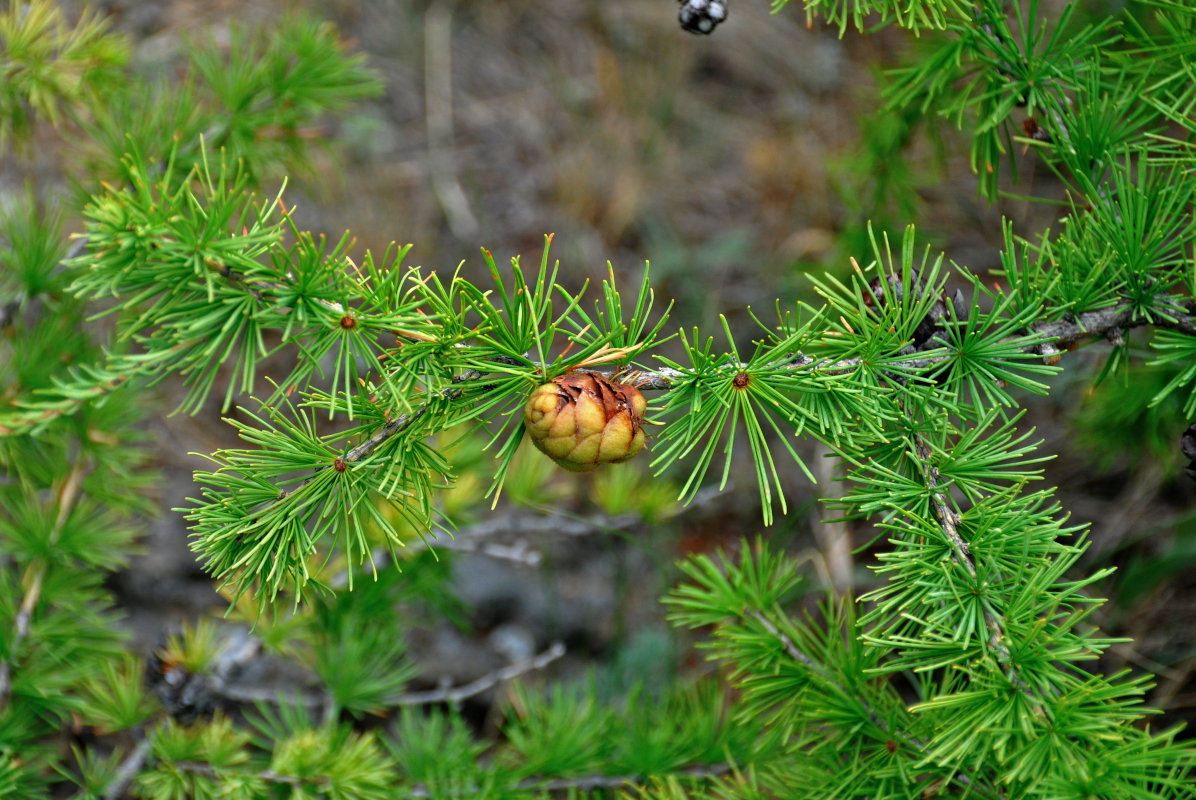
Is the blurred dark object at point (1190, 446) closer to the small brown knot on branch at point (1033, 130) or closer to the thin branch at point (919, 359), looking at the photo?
the thin branch at point (919, 359)

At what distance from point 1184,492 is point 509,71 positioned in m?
2.02

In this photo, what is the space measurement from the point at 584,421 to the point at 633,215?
64.9 inches

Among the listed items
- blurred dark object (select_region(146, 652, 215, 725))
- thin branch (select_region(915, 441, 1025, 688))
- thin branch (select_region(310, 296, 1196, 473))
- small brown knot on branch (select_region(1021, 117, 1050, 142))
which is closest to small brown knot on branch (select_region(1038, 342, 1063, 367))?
thin branch (select_region(310, 296, 1196, 473))

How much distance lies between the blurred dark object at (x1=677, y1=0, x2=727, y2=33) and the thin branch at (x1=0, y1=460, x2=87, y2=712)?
2.82 ft

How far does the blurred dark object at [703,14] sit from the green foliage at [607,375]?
0.07m

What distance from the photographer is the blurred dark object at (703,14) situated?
667 millimetres

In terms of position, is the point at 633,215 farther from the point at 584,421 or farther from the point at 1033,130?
the point at 584,421

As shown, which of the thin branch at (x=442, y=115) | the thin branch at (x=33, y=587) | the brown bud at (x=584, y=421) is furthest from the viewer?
the thin branch at (x=442, y=115)

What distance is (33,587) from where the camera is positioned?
34.2 inches

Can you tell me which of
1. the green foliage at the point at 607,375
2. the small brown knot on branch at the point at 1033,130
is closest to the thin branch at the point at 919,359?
the green foliage at the point at 607,375

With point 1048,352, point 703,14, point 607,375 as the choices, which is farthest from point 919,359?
point 703,14

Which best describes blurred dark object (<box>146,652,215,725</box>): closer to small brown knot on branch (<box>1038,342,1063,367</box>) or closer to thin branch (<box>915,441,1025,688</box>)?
thin branch (<box>915,441,1025,688</box>)

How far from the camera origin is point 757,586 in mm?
750

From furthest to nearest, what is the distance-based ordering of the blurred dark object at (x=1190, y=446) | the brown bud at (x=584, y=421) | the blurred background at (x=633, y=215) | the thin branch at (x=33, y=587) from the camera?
the blurred background at (x=633, y=215) → the thin branch at (x=33, y=587) → the blurred dark object at (x=1190, y=446) → the brown bud at (x=584, y=421)
